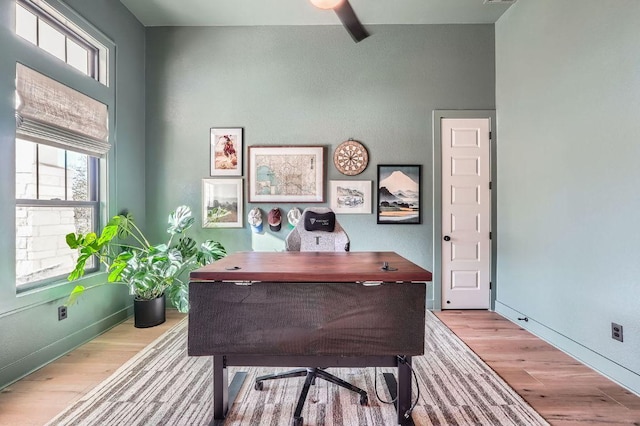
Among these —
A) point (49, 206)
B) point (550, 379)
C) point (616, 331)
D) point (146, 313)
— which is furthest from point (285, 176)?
point (616, 331)

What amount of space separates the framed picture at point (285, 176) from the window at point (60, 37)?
1621 mm

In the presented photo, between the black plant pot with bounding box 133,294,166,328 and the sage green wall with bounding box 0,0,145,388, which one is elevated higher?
the sage green wall with bounding box 0,0,145,388

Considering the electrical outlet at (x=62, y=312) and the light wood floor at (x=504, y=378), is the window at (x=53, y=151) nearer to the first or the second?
the electrical outlet at (x=62, y=312)

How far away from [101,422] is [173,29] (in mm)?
3761

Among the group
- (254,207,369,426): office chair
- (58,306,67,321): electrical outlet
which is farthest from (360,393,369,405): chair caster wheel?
(58,306,67,321): electrical outlet

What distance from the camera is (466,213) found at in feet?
11.6

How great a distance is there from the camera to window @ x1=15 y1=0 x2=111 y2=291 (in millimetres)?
2193

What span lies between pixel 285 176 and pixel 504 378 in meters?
2.66

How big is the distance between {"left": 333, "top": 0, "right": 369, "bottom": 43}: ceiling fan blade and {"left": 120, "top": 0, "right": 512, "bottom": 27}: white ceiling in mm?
965

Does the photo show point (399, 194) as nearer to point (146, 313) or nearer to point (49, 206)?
point (146, 313)

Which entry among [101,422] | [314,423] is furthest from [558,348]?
[101,422]

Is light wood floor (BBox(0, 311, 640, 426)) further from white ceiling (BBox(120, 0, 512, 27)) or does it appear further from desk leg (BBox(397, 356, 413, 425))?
white ceiling (BBox(120, 0, 512, 27))

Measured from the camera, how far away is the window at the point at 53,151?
219 centimetres

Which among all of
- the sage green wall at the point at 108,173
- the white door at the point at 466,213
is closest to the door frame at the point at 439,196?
the white door at the point at 466,213
